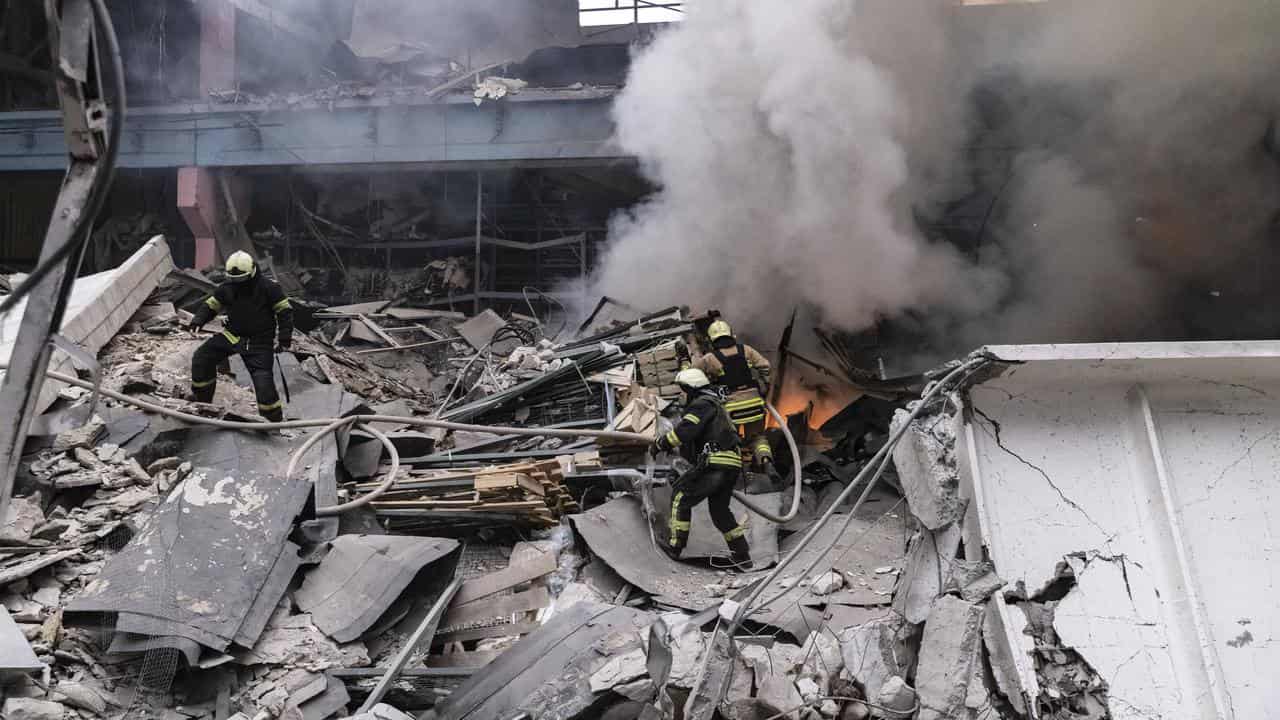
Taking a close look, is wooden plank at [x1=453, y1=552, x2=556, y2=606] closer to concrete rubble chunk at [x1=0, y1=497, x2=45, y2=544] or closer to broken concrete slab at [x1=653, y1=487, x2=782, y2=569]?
broken concrete slab at [x1=653, y1=487, x2=782, y2=569]

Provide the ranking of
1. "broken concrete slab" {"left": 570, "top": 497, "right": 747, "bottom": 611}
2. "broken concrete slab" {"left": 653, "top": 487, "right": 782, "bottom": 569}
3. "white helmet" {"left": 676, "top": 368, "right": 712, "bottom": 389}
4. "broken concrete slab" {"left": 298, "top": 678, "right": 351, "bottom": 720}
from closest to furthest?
"broken concrete slab" {"left": 298, "top": 678, "right": 351, "bottom": 720} < "broken concrete slab" {"left": 570, "top": 497, "right": 747, "bottom": 611} < "white helmet" {"left": 676, "top": 368, "right": 712, "bottom": 389} < "broken concrete slab" {"left": 653, "top": 487, "right": 782, "bottom": 569}

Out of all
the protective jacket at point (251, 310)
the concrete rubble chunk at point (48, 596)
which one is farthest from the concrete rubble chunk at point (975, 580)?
the protective jacket at point (251, 310)

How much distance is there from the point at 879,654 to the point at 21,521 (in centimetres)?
503

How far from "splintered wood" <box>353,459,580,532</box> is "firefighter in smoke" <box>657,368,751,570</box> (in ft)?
3.07

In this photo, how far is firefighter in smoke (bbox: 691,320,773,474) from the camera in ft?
25.5

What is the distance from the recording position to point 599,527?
667 centimetres

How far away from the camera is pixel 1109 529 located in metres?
4.27

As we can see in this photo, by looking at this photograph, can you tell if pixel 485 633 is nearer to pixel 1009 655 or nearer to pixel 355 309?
pixel 1009 655

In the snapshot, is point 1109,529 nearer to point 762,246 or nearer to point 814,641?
point 814,641

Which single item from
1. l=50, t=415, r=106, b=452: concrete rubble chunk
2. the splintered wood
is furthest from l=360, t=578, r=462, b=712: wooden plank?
l=50, t=415, r=106, b=452: concrete rubble chunk

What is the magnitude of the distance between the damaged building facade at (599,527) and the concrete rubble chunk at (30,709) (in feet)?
0.05

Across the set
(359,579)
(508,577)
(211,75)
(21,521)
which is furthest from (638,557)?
(211,75)

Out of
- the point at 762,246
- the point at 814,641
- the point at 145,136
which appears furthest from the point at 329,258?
the point at 814,641

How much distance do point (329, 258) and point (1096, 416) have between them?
1223 cm
